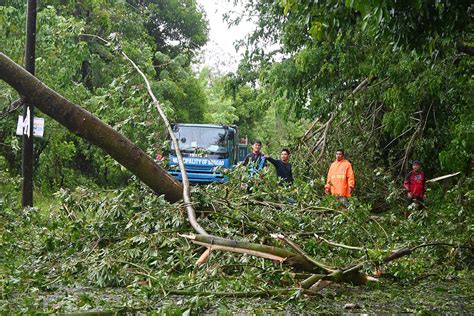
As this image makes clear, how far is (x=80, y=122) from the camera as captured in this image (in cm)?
669

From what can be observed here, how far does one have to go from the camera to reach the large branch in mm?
6332

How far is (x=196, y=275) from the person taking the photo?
19.9ft

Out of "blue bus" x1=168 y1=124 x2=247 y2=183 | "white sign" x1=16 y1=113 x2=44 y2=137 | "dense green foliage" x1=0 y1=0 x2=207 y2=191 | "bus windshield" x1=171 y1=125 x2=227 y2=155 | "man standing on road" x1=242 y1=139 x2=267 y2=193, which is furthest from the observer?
"bus windshield" x1=171 y1=125 x2=227 y2=155

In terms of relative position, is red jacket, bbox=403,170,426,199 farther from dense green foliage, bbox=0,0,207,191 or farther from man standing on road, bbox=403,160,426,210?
dense green foliage, bbox=0,0,207,191

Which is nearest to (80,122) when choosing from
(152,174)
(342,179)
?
(152,174)

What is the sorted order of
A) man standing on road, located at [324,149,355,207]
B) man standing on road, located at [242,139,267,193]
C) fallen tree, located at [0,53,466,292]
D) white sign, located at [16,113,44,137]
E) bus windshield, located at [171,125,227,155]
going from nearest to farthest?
fallen tree, located at [0,53,466,292] < man standing on road, located at [242,139,267,193] < man standing on road, located at [324,149,355,207] < white sign, located at [16,113,44,137] < bus windshield, located at [171,125,227,155]

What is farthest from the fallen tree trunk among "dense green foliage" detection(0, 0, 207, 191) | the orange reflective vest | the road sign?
the road sign

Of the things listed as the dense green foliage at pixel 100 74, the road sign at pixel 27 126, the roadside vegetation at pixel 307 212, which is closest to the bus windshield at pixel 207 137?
the dense green foliage at pixel 100 74

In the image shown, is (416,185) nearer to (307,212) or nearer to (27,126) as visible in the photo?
(307,212)

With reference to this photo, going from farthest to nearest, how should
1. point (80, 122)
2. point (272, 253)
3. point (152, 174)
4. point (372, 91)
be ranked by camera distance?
point (372, 91) → point (152, 174) → point (80, 122) → point (272, 253)

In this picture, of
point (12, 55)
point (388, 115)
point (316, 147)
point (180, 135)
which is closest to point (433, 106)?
point (388, 115)

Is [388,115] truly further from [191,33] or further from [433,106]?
[191,33]

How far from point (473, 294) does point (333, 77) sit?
9714mm

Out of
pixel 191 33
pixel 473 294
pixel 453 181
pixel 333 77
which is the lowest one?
pixel 473 294
